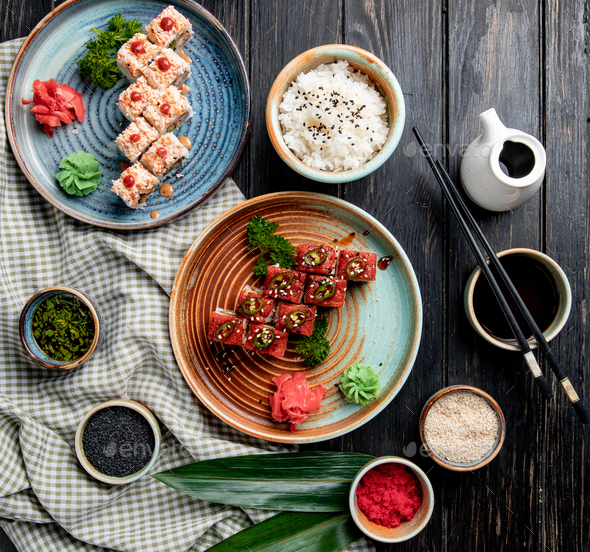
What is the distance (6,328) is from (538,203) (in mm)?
4100

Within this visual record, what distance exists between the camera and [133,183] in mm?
3033

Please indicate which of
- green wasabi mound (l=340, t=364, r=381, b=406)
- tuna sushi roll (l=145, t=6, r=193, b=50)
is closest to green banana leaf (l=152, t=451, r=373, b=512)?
green wasabi mound (l=340, t=364, r=381, b=406)

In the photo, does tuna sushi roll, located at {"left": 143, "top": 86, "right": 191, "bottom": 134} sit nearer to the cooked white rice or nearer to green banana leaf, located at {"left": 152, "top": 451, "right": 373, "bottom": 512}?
the cooked white rice

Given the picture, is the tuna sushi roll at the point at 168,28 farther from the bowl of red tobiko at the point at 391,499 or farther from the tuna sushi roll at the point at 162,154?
the bowl of red tobiko at the point at 391,499

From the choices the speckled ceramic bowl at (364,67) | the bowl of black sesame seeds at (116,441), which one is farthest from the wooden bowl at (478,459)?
the bowl of black sesame seeds at (116,441)

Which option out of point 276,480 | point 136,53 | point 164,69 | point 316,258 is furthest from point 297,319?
point 136,53

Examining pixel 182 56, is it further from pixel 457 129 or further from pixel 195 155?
pixel 457 129

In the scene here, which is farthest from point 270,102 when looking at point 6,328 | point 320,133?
point 6,328

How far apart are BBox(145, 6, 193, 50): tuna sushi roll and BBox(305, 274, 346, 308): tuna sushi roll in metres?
1.99

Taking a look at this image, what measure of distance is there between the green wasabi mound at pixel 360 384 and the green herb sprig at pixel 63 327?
184 cm

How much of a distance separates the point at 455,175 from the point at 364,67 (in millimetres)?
1059

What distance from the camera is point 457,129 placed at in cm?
333

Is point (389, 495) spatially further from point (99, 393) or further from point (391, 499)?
point (99, 393)

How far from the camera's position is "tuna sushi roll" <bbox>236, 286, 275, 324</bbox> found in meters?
3.07
